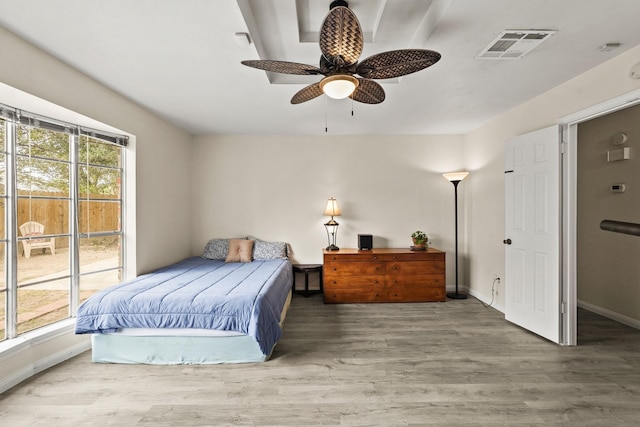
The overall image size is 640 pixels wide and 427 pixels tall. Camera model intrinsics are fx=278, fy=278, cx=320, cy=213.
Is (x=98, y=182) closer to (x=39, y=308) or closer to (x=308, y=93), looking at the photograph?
(x=39, y=308)

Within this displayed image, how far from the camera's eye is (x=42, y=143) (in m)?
2.52

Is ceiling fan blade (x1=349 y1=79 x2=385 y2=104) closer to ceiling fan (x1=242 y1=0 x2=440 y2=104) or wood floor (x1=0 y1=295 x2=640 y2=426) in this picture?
ceiling fan (x1=242 y1=0 x2=440 y2=104)

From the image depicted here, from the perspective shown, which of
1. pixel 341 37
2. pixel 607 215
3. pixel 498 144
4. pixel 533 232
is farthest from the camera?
pixel 498 144

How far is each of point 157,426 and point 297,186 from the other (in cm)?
334

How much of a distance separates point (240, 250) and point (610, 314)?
4.78 meters

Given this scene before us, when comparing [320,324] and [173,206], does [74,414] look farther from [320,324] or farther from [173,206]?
[173,206]

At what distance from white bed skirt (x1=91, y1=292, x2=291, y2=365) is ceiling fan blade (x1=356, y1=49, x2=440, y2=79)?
2304 mm

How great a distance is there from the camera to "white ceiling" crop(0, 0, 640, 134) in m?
1.72

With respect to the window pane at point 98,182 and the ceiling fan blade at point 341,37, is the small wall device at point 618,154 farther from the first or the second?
the window pane at point 98,182

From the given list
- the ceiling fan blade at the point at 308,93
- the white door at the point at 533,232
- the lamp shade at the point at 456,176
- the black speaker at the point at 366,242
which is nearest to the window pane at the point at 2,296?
the ceiling fan blade at the point at 308,93

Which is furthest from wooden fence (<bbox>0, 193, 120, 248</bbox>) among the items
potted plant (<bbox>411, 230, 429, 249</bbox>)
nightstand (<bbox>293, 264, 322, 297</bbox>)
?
potted plant (<bbox>411, 230, 429, 249</bbox>)

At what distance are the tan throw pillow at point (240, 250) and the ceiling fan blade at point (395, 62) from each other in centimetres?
305

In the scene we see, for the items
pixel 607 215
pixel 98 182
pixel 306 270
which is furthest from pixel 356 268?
pixel 98 182

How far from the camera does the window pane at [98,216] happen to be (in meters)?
2.86
